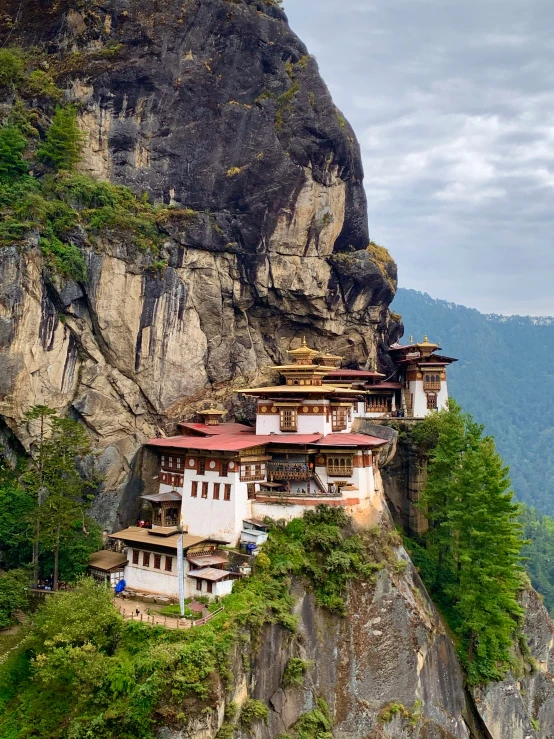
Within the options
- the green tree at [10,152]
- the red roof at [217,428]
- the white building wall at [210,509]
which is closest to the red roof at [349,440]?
the white building wall at [210,509]

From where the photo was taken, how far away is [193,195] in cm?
4397

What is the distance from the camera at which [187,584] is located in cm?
3084

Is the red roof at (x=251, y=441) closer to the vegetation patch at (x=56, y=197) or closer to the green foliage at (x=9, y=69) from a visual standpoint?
the vegetation patch at (x=56, y=197)

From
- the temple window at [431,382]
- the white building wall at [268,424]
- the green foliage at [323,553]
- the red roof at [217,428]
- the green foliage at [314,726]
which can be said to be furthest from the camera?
the temple window at [431,382]

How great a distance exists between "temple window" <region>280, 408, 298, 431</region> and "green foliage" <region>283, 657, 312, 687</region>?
45.3 ft

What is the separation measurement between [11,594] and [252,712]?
12645 millimetres

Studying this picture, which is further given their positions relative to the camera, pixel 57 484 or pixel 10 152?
pixel 10 152

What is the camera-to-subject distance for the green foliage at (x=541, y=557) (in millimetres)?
83500

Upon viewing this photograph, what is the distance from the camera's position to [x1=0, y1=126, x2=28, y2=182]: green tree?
39.3 metres

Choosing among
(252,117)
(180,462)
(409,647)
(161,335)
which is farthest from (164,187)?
(409,647)

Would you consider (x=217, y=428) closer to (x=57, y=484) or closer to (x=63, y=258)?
(x=57, y=484)

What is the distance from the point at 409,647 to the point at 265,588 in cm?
794

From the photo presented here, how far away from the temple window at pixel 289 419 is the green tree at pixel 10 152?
2122cm

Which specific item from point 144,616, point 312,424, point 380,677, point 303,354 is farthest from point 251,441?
point 380,677
